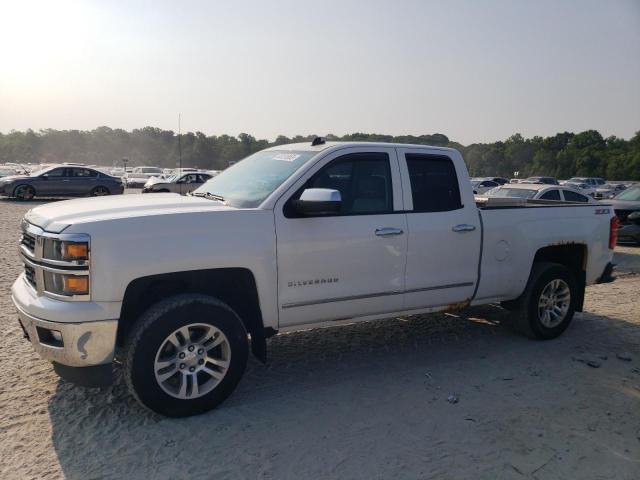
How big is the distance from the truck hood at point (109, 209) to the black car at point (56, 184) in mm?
19488

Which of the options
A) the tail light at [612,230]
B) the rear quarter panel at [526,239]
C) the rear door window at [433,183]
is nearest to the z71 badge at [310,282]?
the rear door window at [433,183]

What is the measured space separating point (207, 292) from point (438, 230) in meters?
2.07

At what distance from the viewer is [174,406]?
3.72m

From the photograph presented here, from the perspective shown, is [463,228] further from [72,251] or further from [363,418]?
[72,251]

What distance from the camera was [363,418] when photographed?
3.86 metres

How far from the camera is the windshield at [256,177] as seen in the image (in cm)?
428

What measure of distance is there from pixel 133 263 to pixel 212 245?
539 millimetres

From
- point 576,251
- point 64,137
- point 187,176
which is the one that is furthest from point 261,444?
point 64,137

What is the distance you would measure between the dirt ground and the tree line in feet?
93.4

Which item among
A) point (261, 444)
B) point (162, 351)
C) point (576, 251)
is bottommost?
point (261, 444)

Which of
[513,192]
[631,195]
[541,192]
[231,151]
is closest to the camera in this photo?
[541,192]

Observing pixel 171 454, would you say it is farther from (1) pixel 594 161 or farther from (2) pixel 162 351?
(1) pixel 594 161

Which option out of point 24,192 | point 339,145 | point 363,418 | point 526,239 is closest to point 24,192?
point 24,192

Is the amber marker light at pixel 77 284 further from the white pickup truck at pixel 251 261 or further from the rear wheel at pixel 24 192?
the rear wheel at pixel 24 192
